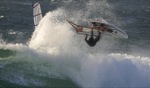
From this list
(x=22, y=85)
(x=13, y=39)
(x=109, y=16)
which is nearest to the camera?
(x=22, y=85)

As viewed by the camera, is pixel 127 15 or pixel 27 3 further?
pixel 27 3

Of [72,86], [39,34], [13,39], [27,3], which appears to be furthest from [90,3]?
[72,86]

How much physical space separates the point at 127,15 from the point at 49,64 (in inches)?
797

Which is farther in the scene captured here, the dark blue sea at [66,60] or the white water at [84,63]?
the white water at [84,63]

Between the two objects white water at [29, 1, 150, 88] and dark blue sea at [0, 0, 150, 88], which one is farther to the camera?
white water at [29, 1, 150, 88]

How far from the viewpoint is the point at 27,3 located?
50531 mm

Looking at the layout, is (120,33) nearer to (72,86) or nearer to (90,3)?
(72,86)

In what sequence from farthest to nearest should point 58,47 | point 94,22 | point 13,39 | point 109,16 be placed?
point 109,16 → point 13,39 → point 58,47 → point 94,22

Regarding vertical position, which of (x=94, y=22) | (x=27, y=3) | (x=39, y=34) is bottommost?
(x=27, y=3)

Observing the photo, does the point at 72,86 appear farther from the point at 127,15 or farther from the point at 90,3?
the point at 90,3

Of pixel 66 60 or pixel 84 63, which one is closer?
pixel 84 63

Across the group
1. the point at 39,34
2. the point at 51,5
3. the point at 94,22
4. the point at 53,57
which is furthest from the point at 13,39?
the point at 51,5

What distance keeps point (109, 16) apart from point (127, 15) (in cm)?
246

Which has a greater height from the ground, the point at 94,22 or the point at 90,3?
the point at 94,22
